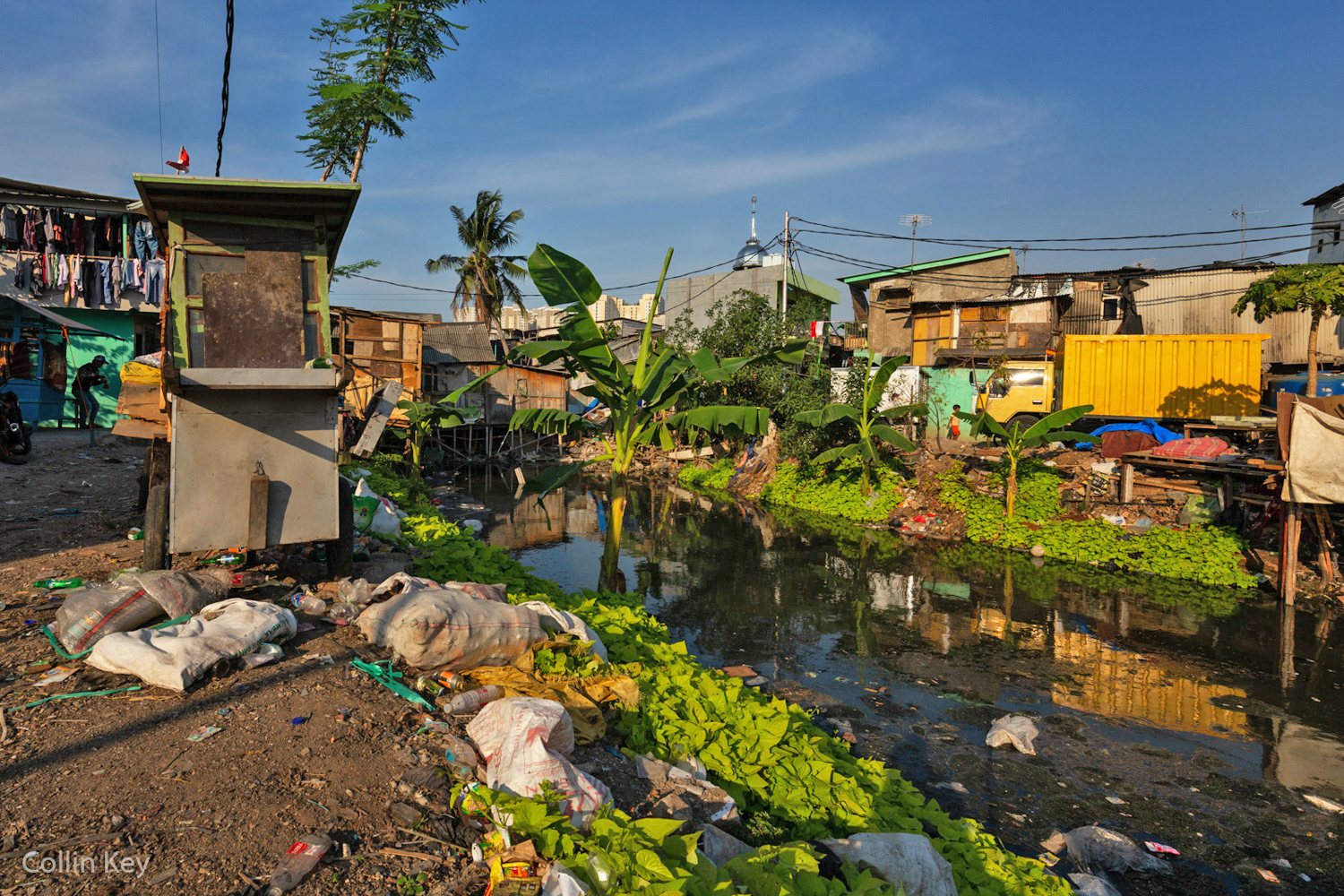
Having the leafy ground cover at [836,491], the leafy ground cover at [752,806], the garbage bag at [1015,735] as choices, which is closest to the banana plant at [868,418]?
the leafy ground cover at [836,491]

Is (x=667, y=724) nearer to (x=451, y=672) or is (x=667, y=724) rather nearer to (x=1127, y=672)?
(x=451, y=672)

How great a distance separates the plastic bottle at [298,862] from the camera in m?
2.37

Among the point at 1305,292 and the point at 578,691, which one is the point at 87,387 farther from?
the point at 1305,292

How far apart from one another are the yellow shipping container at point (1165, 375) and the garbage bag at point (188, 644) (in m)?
19.7

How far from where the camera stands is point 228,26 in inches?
281

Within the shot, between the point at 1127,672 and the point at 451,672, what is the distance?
7259mm

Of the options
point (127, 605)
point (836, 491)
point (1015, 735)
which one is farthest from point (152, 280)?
point (1015, 735)

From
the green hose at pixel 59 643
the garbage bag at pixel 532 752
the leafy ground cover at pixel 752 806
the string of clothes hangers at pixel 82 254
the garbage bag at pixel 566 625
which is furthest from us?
the string of clothes hangers at pixel 82 254

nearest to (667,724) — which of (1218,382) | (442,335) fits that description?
(1218,382)

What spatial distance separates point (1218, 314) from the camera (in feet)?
72.0

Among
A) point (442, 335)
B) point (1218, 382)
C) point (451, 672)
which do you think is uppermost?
point (442, 335)

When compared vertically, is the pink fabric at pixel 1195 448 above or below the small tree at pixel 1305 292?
below

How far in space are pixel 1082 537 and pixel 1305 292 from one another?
210 inches

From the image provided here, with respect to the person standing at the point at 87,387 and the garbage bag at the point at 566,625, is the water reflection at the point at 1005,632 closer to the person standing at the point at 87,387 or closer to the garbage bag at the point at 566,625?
the garbage bag at the point at 566,625
